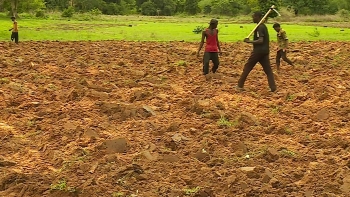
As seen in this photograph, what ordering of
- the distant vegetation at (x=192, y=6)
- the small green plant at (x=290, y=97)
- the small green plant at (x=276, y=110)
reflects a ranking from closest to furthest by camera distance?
the small green plant at (x=276, y=110) → the small green plant at (x=290, y=97) → the distant vegetation at (x=192, y=6)

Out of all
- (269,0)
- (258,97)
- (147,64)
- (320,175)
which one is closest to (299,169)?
(320,175)

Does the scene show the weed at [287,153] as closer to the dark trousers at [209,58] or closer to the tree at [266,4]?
the dark trousers at [209,58]

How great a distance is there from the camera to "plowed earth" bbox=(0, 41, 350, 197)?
21.5 feet

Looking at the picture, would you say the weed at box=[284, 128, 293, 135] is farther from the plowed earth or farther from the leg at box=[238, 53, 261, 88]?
the leg at box=[238, 53, 261, 88]

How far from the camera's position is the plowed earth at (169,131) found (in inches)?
258

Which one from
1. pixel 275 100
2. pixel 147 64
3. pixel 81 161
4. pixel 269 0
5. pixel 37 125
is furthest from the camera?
pixel 269 0

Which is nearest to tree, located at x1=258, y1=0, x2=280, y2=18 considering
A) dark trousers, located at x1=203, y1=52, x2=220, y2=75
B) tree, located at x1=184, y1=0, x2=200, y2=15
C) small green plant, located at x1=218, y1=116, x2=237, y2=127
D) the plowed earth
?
the plowed earth

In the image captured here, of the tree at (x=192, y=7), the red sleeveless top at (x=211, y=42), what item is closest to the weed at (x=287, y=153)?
the red sleeveless top at (x=211, y=42)

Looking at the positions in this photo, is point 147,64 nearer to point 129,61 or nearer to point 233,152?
point 129,61

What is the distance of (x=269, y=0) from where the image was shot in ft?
140

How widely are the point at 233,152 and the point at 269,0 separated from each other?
36.5 metres

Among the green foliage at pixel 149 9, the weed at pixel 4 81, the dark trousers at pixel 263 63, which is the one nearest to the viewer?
the dark trousers at pixel 263 63

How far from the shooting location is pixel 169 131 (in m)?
8.63

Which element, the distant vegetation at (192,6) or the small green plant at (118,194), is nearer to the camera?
the small green plant at (118,194)
